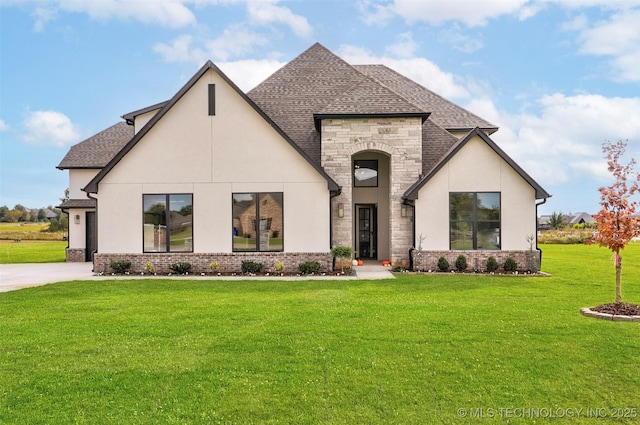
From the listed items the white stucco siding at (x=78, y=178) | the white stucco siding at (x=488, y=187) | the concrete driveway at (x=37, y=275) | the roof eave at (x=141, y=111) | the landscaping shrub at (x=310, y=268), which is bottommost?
the concrete driveway at (x=37, y=275)

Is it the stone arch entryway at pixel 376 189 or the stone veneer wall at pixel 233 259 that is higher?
the stone arch entryway at pixel 376 189

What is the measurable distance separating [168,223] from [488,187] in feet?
39.3

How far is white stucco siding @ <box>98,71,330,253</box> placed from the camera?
52.3 ft

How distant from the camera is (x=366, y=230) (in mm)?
20453

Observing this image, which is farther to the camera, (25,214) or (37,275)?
(25,214)

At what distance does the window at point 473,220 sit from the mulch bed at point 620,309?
749 centimetres

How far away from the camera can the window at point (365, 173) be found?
19.8m

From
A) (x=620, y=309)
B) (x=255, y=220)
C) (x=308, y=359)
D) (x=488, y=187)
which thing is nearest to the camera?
(x=308, y=359)

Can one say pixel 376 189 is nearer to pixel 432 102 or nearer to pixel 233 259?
pixel 432 102

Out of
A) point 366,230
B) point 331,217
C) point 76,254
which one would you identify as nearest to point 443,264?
point 331,217

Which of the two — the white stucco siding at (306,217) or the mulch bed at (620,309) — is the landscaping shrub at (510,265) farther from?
the mulch bed at (620,309)

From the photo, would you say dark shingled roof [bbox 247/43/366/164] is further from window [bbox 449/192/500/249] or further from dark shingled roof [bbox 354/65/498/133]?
window [bbox 449/192/500/249]

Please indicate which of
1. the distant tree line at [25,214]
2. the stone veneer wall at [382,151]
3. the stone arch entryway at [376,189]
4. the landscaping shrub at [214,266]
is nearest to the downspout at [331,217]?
the stone veneer wall at [382,151]

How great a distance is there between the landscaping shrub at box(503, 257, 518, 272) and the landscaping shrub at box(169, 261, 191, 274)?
38.1 feet
